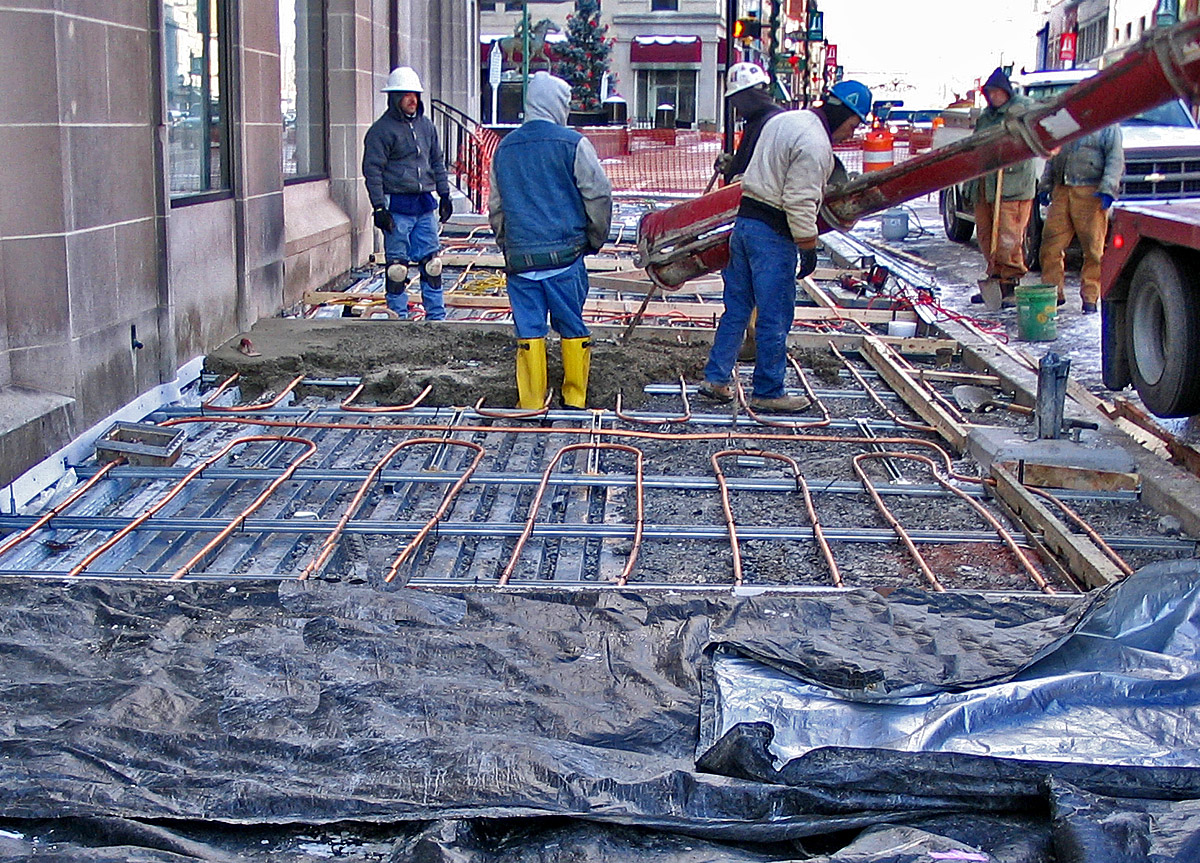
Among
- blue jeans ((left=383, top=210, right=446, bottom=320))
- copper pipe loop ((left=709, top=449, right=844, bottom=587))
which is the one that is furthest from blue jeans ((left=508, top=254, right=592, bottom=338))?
blue jeans ((left=383, top=210, right=446, bottom=320))

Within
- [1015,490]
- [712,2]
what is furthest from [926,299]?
[712,2]

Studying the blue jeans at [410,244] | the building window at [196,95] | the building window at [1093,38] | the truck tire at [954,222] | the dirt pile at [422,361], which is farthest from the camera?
the building window at [1093,38]

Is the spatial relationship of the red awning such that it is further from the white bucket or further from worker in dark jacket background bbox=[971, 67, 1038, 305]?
worker in dark jacket background bbox=[971, 67, 1038, 305]

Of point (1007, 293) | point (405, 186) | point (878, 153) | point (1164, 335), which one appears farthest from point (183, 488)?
point (878, 153)

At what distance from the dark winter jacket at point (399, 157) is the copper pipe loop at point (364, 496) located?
386 centimetres

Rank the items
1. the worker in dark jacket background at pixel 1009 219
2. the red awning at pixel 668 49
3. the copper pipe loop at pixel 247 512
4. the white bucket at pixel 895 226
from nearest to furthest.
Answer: the copper pipe loop at pixel 247 512
the worker in dark jacket background at pixel 1009 219
the white bucket at pixel 895 226
the red awning at pixel 668 49

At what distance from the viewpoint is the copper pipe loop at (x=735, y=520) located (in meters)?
5.18

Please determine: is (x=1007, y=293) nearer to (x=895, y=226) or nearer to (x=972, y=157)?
(x=972, y=157)

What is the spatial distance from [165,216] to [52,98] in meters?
1.37

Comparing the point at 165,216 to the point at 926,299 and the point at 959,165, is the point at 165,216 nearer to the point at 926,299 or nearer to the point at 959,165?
the point at 959,165

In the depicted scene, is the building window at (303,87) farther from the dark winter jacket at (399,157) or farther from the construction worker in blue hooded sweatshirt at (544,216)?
the construction worker in blue hooded sweatshirt at (544,216)

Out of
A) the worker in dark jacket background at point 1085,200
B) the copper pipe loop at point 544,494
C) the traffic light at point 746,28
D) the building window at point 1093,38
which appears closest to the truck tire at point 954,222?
the traffic light at point 746,28

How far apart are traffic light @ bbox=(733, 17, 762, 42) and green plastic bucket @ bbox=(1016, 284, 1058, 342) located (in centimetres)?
887

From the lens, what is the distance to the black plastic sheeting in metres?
3.02
